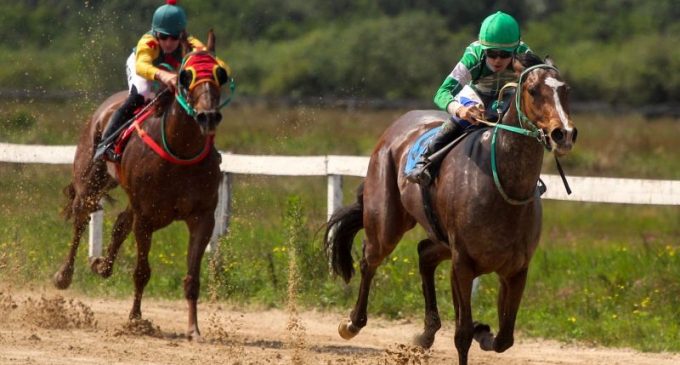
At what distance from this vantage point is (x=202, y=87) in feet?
31.9

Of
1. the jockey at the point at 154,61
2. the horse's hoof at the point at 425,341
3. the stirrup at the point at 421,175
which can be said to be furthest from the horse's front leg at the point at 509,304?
the jockey at the point at 154,61

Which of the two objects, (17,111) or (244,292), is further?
(17,111)

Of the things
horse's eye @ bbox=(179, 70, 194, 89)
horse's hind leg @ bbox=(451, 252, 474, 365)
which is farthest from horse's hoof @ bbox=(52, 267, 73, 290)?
horse's hind leg @ bbox=(451, 252, 474, 365)

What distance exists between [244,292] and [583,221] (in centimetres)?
683

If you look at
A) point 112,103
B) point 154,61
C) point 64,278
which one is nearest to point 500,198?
point 154,61

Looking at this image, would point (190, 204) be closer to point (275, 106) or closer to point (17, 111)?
point (17, 111)

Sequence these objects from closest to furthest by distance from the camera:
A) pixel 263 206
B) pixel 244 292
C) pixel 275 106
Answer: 1. pixel 244 292
2. pixel 263 206
3. pixel 275 106

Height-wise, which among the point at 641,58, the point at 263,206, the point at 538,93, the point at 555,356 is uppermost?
the point at 641,58

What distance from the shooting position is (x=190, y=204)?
10266 millimetres

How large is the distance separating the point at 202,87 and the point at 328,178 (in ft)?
7.85

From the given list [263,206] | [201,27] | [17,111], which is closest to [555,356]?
[263,206]

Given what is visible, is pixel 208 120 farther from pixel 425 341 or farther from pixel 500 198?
pixel 500 198

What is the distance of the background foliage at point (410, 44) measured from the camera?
93.2 ft

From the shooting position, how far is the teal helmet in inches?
417
